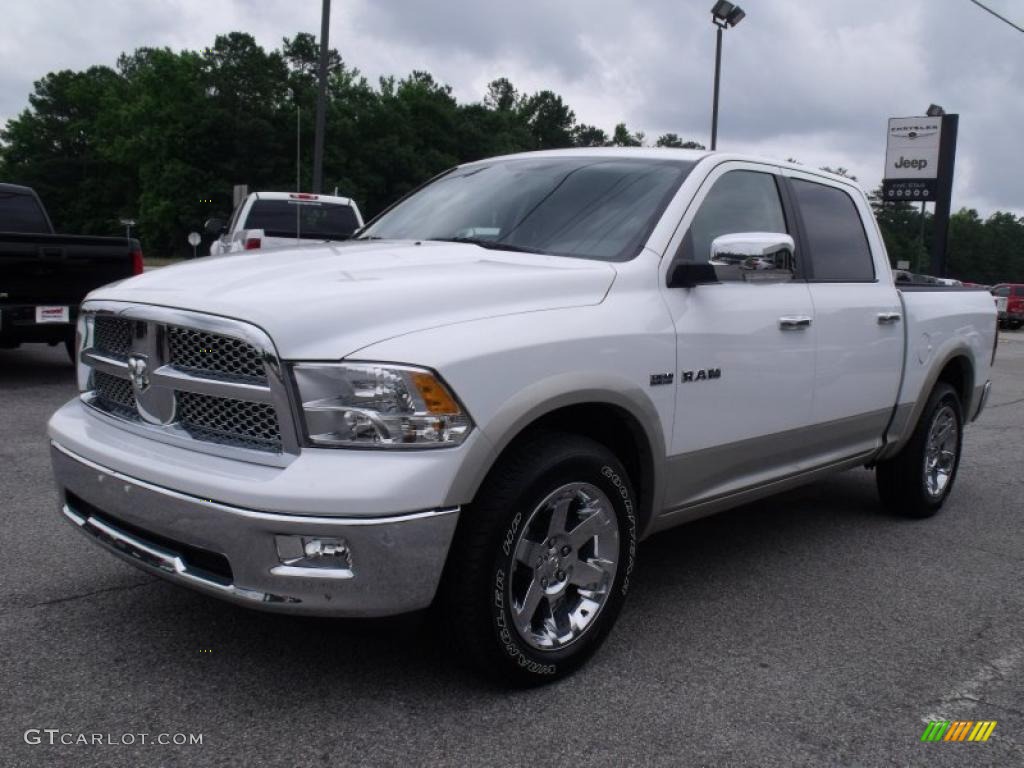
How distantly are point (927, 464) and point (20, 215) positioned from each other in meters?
9.67

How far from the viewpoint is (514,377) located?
288cm

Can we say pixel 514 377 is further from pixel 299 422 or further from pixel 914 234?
pixel 914 234

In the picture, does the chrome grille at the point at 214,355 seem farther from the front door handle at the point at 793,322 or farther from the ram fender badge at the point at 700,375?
the front door handle at the point at 793,322

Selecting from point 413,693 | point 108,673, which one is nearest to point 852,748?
point 413,693

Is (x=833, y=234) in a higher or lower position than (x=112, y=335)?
higher

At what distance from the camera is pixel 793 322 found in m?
4.10

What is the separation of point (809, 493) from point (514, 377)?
3995 millimetres

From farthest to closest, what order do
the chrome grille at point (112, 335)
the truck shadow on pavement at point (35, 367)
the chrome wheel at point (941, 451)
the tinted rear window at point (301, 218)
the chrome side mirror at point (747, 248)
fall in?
the tinted rear window at point (301, 218)
the truck shadow on pavement at point (35, 367)
the chrome wheel at point (941, 451)
the chrome side mirror at point (747, 248)
the chrome grille at point (112, 335)

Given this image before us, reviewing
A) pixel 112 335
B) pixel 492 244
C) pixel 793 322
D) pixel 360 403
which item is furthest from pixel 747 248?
pixel 112 335

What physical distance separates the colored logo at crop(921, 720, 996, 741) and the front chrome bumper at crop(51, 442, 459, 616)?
5.30 ft

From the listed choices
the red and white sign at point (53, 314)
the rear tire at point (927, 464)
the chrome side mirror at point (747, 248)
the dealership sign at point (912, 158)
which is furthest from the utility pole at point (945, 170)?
the chrome side mirror at point (747, 248)

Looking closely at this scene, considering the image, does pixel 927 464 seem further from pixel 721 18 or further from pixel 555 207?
pixel 721 18

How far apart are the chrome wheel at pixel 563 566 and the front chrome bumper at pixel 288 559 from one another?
1.27 feet

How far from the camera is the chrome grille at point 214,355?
2758 millimetres
